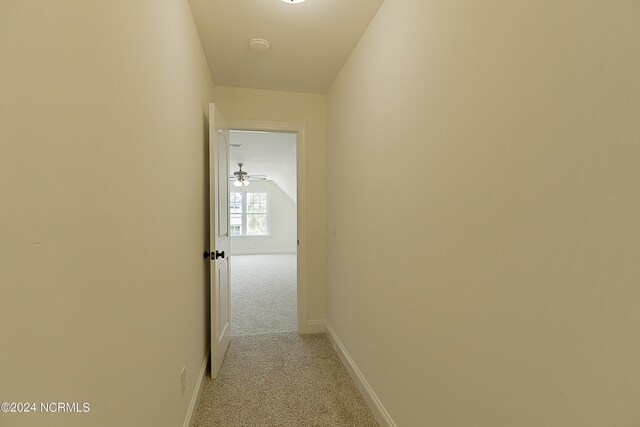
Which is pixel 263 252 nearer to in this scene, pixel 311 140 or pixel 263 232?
pixel 263 232

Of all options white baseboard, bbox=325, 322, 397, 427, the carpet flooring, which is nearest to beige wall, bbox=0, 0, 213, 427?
white baseboard, bbox=325, 322, 397, 427

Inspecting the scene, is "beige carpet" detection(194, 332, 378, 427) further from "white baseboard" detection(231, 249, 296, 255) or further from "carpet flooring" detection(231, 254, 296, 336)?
"white baseboard" detection(231, 249, 296, 255)

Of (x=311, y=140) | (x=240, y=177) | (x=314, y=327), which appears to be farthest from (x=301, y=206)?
(x=240, y=177)

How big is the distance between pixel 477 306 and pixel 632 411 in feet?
1.42

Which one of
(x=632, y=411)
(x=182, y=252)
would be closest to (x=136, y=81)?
(x=182, y=252)

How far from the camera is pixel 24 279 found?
0.50m

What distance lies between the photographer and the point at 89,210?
0.70m

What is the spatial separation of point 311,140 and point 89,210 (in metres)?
2.44

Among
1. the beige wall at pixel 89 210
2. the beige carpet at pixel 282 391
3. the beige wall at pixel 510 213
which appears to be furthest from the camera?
the beige carpet at pixel 282 391

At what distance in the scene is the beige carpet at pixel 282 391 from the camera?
1.80 meters

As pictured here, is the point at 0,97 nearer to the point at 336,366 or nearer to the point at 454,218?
the point at 454,218

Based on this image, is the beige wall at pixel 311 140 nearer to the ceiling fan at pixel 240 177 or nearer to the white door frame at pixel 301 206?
the white door frame at pixel 301 206

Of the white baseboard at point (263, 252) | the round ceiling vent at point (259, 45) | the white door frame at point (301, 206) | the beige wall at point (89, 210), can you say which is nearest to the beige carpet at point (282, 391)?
the white door frame at point (301, 206)

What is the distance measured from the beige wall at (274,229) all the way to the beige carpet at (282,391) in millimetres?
6707
